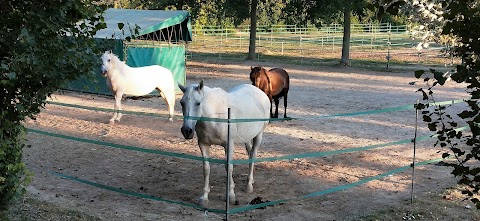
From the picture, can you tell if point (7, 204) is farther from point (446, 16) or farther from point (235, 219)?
point (446, 16)

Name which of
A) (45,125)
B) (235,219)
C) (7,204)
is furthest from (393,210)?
(45,125)

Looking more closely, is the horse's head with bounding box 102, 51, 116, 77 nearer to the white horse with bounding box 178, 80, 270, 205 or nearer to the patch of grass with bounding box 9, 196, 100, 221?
the white horse with bounding box 178, 80, 270, 205

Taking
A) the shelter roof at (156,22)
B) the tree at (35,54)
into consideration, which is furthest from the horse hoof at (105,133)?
the tree at (35,54)

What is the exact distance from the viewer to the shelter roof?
15910 mm

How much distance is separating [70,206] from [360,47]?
30.0m

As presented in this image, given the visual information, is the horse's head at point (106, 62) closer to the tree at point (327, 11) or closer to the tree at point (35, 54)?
the tree at point (35, 54)

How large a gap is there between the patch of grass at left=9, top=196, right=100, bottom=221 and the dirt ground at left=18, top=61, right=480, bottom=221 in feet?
0.69

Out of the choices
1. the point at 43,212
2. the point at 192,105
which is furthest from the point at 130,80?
the point at 43,212

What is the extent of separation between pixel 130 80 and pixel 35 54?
799 centimetres

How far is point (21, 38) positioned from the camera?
2938mm

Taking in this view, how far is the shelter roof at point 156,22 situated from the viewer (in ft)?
52.2

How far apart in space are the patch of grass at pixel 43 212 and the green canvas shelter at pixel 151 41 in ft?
28.7

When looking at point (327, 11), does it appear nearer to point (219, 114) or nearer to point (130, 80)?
point (130, 80)

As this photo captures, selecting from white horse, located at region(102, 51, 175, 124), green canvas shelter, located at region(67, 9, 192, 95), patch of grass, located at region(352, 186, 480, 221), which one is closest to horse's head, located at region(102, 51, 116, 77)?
white horse, located at region(102, 51, 175, 124)
